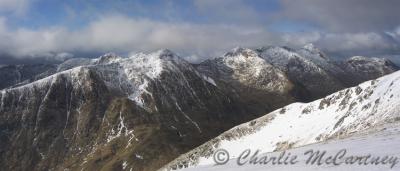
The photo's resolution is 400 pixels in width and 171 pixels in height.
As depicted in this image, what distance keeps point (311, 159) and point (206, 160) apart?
385 ft

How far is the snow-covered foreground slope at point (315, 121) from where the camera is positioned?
111250 millimetres

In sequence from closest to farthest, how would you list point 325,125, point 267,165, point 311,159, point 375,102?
point 311,159 → point 267,165 → point 375,102 → point 325,125

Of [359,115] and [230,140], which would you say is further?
[230,140]

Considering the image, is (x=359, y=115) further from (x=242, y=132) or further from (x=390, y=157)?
(x=390, y=157)

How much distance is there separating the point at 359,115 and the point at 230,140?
217ft

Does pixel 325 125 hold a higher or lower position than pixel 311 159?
lower

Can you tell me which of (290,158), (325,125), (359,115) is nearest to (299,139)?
(325,125)

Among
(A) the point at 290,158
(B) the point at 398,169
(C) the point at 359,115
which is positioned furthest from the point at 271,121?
(B) the point at 398,169

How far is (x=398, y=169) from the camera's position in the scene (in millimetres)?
25141

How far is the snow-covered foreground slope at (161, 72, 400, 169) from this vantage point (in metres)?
111

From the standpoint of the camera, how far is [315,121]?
152000 mm

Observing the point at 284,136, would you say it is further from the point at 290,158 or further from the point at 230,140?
the point at 290,158

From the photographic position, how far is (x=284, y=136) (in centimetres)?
15662

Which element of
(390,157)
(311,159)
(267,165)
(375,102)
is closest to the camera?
(390,157)
